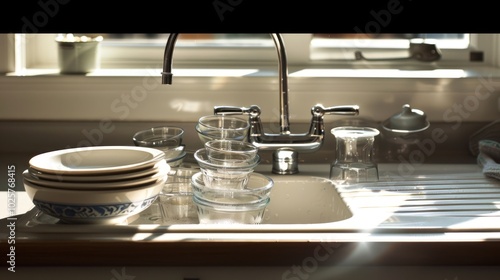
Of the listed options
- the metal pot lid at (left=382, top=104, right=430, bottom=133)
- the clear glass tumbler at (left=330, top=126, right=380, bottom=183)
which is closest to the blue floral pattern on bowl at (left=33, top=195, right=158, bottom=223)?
the clear glass tumbler at (left=330, top=126, right=380, bottom=183)

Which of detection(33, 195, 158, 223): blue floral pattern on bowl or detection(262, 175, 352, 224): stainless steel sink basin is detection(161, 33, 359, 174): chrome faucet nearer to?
detection(262, 175, 352, 224): stainless steel sink basin

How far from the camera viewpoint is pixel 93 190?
4.55ft

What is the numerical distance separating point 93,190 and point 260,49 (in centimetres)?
85

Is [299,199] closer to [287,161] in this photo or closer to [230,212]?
[287,161]

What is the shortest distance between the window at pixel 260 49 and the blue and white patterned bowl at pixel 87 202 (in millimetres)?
736

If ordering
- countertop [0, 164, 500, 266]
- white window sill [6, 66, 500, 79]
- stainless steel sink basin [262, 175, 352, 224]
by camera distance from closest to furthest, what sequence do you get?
1. countertop [0, 164, 500, 266]
2. stainless steel sink basin [262, 175, 352, 224]
3. white window sill [6, 66, 500, 79]

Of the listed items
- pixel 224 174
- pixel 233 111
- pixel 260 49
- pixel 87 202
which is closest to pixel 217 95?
pixel 233 111

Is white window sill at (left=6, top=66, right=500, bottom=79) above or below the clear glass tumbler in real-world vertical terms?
above

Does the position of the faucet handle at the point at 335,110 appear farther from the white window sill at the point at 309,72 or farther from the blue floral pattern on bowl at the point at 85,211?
the blue floral pattern on bowl at the point at 85,211

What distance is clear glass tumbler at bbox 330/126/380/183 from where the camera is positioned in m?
1.73

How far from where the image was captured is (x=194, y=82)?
1904 mm
